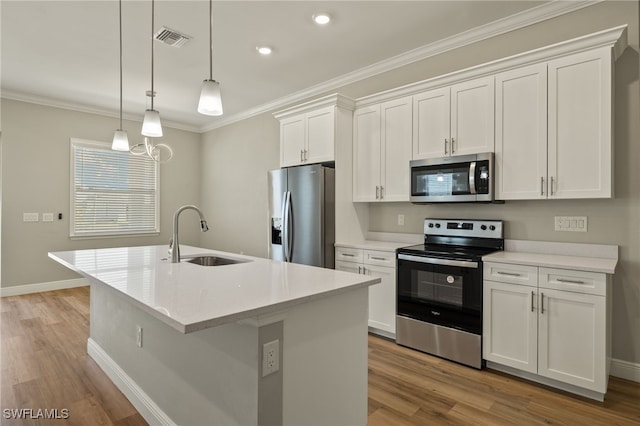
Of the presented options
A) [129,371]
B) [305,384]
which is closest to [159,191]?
[129,371]

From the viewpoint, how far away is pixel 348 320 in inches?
70.2

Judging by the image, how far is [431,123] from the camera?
126 inches

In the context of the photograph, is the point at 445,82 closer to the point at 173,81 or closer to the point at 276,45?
the point at 276,45

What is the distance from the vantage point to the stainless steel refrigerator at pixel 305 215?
3.63 metres

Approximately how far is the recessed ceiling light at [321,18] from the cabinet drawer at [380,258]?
6.82 ft

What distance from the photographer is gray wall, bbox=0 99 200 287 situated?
480cm

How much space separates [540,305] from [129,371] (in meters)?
2.79

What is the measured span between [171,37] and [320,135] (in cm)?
167

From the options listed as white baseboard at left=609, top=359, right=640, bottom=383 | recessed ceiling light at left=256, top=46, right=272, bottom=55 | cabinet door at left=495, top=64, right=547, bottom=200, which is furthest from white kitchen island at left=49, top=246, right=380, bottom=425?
recessed ceiling light at left=256, top=46, right=272, bottom=55

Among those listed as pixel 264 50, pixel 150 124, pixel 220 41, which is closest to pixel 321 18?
pixel 264 50

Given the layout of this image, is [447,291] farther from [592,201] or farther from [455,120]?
[455,120]

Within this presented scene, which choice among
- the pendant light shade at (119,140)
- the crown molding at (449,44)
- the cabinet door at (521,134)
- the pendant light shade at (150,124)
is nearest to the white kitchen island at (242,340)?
the pendant light shade at (150,124)

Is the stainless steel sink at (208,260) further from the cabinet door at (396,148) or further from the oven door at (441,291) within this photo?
the cabinet door at (396,148)

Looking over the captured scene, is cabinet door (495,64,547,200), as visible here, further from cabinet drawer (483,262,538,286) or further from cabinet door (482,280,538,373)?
cabinet door (482,280,538,373)
